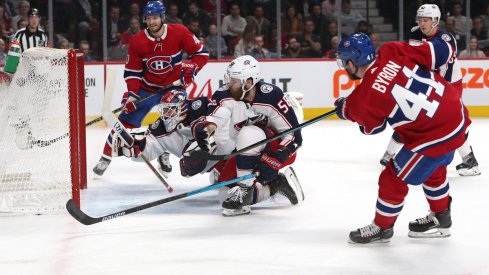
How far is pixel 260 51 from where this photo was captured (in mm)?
9500

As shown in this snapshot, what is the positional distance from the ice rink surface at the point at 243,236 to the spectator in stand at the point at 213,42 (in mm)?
3729

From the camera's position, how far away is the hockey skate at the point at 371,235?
3.92 meters

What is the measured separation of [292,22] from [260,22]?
0.34 m

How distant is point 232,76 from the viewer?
453 centimetres

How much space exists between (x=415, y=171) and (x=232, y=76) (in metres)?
1.10

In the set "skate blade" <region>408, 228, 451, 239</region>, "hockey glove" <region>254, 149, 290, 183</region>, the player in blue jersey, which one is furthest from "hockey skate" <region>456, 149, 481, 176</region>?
"skate blade" <region>408, 228, 451, 239</region>

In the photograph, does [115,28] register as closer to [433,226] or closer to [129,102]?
[129,102]

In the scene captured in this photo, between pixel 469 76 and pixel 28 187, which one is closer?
pixel 28 187

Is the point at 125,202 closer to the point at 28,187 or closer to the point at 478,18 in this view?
the point at 28,187

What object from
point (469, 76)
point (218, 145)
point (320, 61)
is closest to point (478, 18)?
point (469, 76)

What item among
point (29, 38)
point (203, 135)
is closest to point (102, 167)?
point (203, 135)

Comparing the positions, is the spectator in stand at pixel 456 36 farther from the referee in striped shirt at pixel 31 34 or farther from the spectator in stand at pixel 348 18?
the referee in striped shirt at pixel 31 34

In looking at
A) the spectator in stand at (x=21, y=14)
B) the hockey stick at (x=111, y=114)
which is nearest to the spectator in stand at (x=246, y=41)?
the spectator in stand at (x=21, y=14)

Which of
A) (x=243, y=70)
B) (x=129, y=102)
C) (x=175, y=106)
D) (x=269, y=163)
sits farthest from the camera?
(x=129, y=102)
